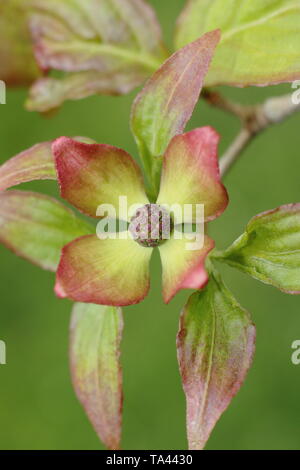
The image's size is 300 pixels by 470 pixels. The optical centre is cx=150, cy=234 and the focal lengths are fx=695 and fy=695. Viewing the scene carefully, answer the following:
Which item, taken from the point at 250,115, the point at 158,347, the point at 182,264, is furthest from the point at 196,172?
the point at 158,347

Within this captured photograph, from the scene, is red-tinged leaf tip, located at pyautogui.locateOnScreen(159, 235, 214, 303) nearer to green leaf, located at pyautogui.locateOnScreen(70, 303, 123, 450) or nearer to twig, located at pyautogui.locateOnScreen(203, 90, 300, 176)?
green leaf, located at pyautogui.locateOnScreen(70, 303, 123, 450)

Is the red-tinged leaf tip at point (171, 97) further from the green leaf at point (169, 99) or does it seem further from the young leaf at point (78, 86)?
the young leaf at point (78, 86)

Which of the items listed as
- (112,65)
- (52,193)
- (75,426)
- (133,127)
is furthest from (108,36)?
(75,426)

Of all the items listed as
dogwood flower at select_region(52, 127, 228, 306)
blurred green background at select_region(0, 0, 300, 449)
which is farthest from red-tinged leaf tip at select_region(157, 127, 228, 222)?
blurred green background at select_region(0, 0, 300, 449)

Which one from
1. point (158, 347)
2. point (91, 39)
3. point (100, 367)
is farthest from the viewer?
point (158, 347)

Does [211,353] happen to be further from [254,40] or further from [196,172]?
[254,40]
